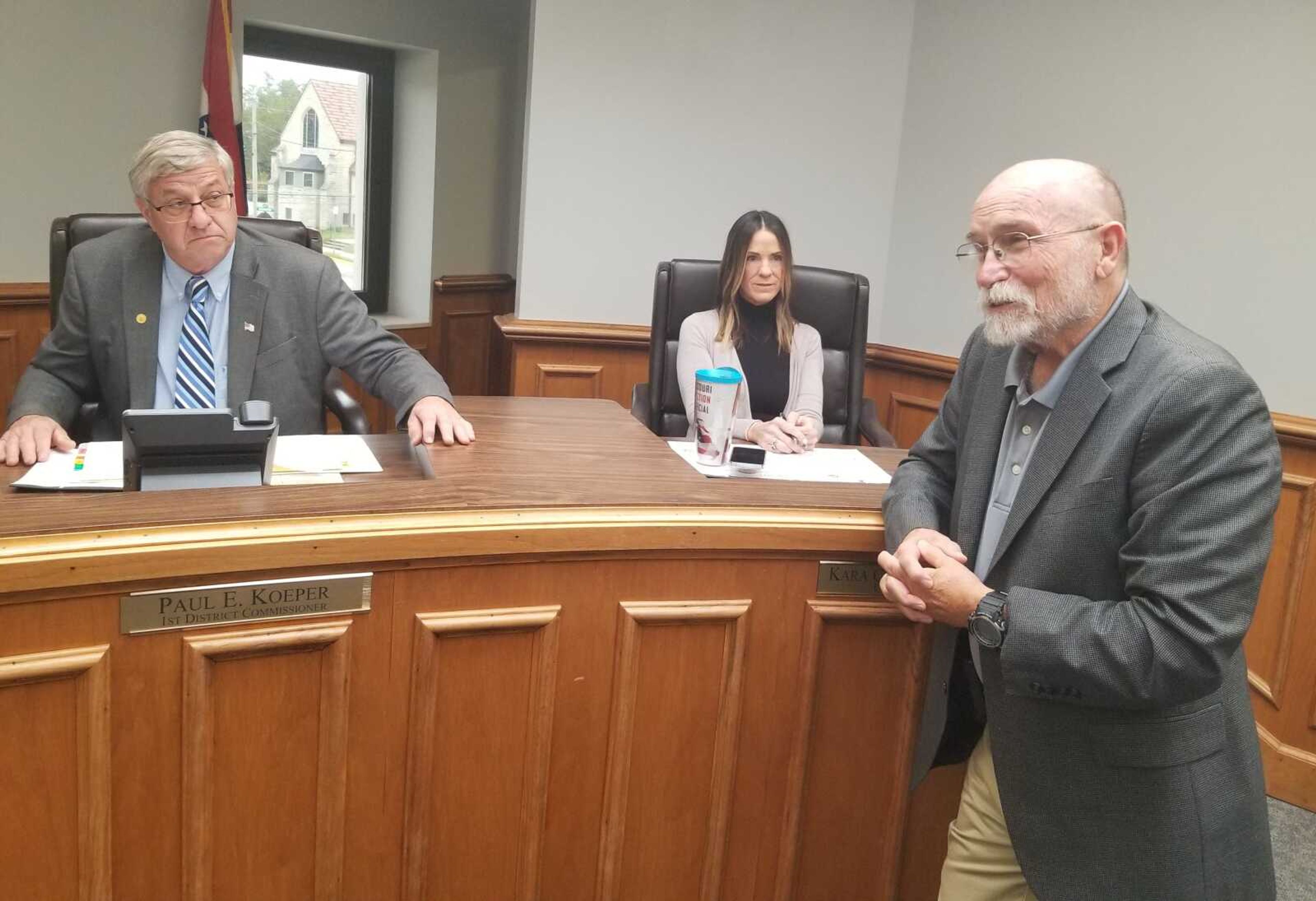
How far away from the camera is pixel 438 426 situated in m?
1.93

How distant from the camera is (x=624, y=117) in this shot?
416 cm

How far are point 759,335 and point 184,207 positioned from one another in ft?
5.19

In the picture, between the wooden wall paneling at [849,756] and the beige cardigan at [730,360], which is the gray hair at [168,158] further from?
the wooden wall paneling at [849,756]

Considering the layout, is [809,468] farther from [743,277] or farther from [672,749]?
[743,277]

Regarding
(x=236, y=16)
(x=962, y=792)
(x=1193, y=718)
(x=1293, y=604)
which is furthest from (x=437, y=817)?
(x=236, y=16)

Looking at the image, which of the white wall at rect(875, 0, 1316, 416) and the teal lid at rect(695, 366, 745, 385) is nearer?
the teal lid at rect(695, 366, 745, 385)

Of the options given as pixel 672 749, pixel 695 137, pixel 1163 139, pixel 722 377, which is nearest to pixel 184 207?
pixel 722 377

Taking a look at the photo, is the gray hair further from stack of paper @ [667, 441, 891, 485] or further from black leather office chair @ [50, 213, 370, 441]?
stack of paper @ [667, 441, 891, 485]

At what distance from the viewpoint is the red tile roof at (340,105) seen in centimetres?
525

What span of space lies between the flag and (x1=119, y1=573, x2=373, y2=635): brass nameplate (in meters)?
3.40

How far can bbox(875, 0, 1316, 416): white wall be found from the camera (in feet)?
9.29

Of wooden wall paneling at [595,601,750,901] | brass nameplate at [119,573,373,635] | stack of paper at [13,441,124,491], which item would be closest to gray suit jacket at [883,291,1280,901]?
wooden wall paneling at [595,601,750,901]

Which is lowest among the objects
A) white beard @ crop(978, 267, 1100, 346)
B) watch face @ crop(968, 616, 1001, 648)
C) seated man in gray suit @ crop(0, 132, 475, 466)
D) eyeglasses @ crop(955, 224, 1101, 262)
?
watch face @ crop(968, 616, 1001, 648)

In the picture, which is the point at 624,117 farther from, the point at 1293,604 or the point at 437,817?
the point at 437,817
